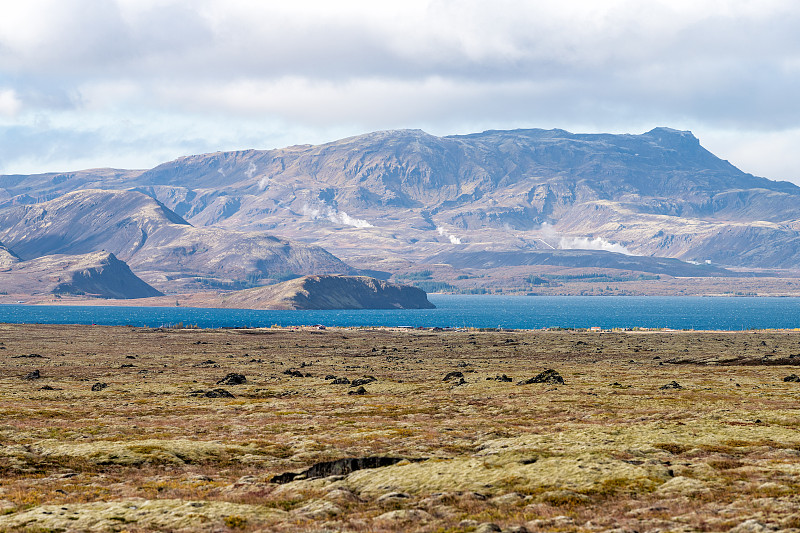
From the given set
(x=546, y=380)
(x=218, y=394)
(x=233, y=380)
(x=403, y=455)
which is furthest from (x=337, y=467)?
(x=233, y=380)

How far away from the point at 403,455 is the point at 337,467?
5.42m

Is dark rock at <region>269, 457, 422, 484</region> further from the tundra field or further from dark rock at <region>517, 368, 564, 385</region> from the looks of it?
dark rock at <region>517, 368, 564, 385</region>

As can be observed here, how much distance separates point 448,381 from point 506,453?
57.1 m

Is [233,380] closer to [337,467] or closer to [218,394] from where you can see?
[218,394]

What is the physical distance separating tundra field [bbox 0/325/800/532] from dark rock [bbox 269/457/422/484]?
0.35 ft

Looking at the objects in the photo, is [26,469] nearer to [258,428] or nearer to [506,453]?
[258,428]

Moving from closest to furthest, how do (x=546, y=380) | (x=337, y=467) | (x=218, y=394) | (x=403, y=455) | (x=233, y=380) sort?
(x=337, y=467)
(x=403, y=455)
(x=218, y=394)
(x=546, y=380)
(x=233, y=380)

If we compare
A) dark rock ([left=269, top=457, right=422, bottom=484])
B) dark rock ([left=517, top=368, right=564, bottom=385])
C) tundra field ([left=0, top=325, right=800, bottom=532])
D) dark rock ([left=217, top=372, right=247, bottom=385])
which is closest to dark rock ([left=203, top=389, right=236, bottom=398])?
tundra field ([left=0, top=325, right=800, bottom=532])

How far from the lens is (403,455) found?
43469 mm

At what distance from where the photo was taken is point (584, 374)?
10912 cm

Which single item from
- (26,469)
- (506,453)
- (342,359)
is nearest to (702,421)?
(506,453)

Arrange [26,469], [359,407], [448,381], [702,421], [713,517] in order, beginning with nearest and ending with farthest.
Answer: [713,517]
[26,469]
[702,421]
[359,407]
[448,381]

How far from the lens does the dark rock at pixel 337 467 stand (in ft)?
125

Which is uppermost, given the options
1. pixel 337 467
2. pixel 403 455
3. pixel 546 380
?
pixel 337 467
